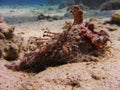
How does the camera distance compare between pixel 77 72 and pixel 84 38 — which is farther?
pixel 84 38

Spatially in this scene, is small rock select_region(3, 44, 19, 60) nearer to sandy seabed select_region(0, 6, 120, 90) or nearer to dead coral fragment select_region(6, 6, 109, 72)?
dead coral fragment select_region(6, 6, 109, 72)

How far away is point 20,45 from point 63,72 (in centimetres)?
160

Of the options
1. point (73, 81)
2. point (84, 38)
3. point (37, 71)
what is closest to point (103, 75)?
point (73, 81)

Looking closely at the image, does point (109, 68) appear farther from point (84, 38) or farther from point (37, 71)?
point (37, 71)

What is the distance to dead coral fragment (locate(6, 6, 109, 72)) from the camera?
11.1ft

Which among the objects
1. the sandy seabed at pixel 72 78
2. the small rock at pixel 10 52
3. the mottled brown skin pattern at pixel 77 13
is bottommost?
the sandy seabed at pixel 72 78

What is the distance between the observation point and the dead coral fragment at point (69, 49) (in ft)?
11.1

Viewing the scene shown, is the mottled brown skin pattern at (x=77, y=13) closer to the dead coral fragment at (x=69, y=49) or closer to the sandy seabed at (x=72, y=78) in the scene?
the dead coral fragment at (x=69, y=49)

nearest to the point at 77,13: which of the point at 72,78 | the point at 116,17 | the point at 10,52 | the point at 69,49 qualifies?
the point at 69,49

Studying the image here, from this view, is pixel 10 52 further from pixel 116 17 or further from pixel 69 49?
pixel 116 17

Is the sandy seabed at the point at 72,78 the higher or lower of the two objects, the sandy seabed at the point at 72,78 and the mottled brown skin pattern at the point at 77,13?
the lower

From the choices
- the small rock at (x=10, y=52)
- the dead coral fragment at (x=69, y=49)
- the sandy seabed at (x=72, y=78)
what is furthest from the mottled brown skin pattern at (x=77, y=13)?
the small rock at (x=10, y=52)

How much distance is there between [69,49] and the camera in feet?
11.1

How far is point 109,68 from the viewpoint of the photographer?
10.0 ft
